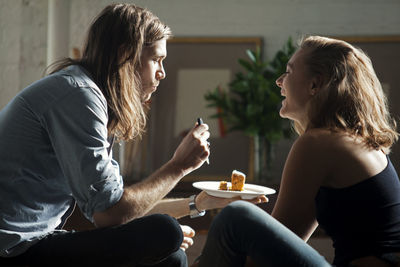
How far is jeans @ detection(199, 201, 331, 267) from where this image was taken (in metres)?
1.29

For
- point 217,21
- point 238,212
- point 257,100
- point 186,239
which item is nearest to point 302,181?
point 238,212

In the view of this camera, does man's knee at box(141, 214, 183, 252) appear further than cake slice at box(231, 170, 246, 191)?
No

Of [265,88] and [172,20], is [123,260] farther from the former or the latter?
[172,20]

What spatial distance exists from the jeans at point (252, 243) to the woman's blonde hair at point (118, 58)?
47 cm

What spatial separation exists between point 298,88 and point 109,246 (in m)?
0.73

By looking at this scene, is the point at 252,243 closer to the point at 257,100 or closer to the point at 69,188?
the point at 69,188

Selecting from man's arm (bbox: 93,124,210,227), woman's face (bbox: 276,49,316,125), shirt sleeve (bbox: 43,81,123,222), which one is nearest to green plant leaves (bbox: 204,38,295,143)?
woman's face (bbox: 276,49,316,125)

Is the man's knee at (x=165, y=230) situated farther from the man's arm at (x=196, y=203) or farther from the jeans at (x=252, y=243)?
the man's arm at (x=196, y=203)

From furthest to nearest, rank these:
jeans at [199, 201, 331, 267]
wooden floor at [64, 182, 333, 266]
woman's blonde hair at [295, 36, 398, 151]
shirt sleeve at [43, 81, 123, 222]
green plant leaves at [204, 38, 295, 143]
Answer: green plant leaves at [204, 38, 295, 143]
wooden floor at [64, 182, 333, 266]
woman's blonde hair at [295, 36, 398, 151]
shirt sleeve at [43, 81, 123, 222]
jeans at [199, 201, 331, 267]

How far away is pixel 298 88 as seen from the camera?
1.67 m

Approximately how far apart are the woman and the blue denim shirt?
34cm

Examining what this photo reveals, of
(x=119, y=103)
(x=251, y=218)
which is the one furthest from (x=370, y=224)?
(x=119, y=103)

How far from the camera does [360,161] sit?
4.57ft

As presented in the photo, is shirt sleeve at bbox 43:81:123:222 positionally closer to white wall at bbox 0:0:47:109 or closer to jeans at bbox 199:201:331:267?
jeans at bbox 199:201:331:267
